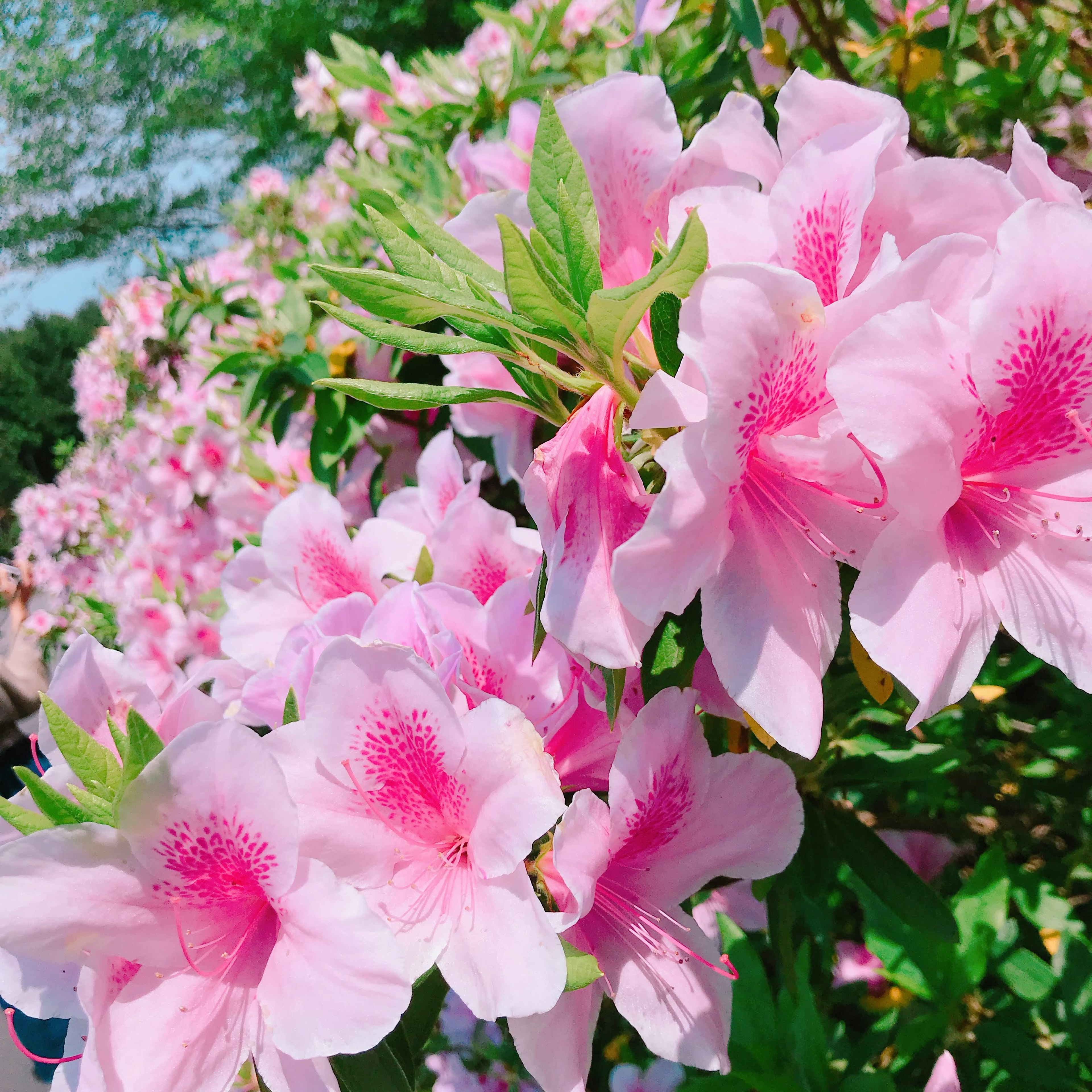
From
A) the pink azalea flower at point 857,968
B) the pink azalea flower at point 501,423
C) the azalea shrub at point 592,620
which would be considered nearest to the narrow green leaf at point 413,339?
the azalea shrub at point 592,620

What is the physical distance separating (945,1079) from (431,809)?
29.0 inches

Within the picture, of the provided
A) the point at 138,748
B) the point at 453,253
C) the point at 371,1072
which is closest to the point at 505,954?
the point at 371,1072

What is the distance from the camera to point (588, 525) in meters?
0.54

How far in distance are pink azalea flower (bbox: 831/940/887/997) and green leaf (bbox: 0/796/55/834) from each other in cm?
136

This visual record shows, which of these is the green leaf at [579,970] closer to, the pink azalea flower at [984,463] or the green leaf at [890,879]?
the pink azalea flower at [984,463]

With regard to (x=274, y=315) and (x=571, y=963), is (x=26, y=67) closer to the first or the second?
(x=274, y=315)

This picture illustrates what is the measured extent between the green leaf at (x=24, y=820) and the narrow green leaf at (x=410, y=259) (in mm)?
481

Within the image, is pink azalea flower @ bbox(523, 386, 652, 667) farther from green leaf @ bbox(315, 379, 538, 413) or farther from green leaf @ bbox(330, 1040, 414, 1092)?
green leaf @ bbox(330, 1040, 414, 1092)

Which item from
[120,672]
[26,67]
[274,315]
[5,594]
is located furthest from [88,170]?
[120,672]

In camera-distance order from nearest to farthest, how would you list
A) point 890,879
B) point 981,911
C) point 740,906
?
point 890,879 < point 981,911 < point 740,906

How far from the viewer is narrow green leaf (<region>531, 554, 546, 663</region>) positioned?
59cm

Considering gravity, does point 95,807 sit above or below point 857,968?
above

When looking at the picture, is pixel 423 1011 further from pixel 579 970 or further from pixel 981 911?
pixel 981 911

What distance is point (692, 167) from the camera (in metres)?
0.68
